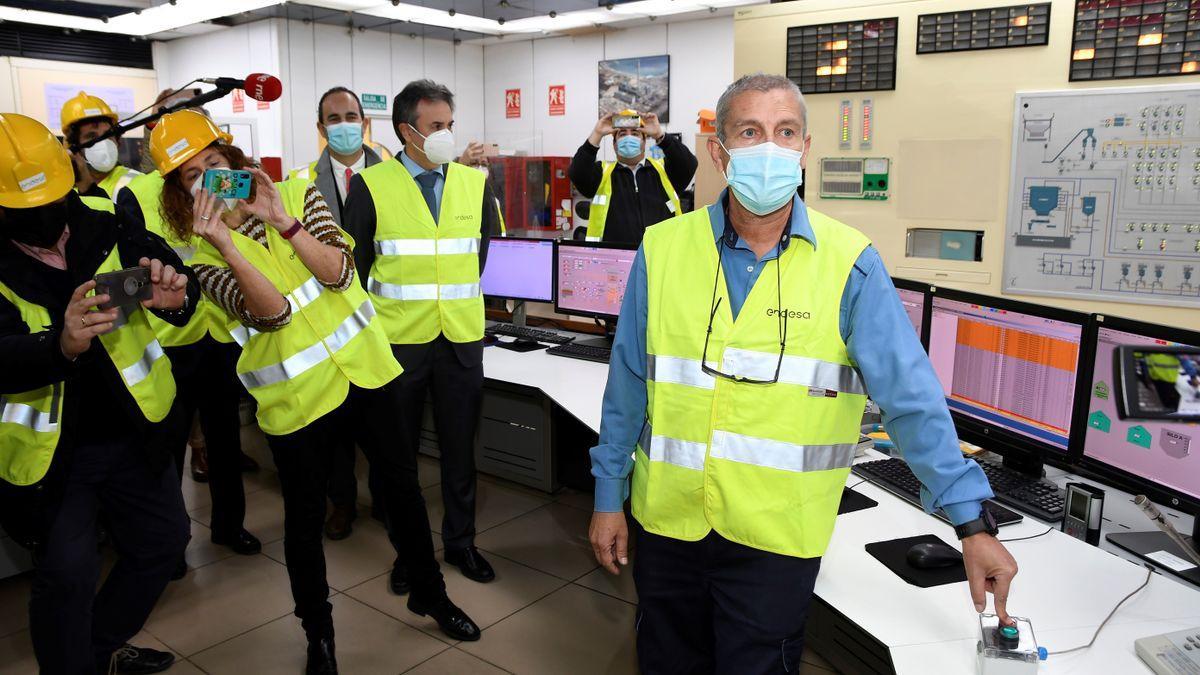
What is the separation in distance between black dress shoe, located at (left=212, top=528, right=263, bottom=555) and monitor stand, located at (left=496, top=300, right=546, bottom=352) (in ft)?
4.57

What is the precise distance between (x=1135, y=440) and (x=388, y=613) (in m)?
2.36

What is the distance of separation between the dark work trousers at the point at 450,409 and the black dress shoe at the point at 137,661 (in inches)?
39.3

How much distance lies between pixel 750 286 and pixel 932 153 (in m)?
2.93

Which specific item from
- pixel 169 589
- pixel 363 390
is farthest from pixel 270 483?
pixel 363 390

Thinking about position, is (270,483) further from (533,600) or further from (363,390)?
(363,390)

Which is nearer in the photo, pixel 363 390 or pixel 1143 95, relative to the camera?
pixel 363 390

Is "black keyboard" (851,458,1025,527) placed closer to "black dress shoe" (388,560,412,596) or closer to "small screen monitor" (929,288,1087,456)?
"small screen monitor" (929,288,1087,456)

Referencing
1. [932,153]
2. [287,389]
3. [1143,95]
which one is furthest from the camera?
[932,153]

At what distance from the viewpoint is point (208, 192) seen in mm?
2012

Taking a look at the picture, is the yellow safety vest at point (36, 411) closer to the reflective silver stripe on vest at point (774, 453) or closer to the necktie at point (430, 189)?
the necktie at point (430, 189)

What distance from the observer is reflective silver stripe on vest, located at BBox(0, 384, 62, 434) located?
1.92m

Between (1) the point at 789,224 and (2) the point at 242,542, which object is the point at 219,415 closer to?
(2) the point at 242,542

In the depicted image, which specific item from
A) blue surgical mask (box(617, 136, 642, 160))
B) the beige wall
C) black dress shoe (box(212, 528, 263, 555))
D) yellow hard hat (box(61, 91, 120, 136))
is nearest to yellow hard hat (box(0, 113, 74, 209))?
black dress shoe (box(212, 528, 263, 555))

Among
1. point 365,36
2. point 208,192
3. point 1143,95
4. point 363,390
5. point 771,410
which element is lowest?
point 363,390
